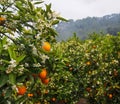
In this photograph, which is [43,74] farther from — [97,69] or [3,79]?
[97,69]

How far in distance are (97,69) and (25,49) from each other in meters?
9.29

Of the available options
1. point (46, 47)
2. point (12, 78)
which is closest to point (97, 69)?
point (46, 47)

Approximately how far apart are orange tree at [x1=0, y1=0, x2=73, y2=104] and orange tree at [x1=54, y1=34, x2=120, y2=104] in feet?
21.6

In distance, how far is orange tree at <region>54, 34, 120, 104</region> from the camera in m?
10.8

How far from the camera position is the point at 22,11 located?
123 inches

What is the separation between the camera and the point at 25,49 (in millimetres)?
2910

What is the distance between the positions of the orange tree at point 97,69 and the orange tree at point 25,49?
259 inches

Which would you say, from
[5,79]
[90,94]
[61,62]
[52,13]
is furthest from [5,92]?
[90,94]

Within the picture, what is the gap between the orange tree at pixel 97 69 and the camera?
35.4ft

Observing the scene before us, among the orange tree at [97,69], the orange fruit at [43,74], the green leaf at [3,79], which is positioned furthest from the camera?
the orange tree at [97,69]

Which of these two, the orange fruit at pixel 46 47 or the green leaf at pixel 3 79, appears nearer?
the green leaf at pixel 3 79

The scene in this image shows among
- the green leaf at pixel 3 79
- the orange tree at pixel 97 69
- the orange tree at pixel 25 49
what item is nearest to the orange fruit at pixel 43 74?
the orange tree at pixel 25 49

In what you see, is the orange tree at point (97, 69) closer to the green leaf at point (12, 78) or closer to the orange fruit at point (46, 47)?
the orange fruit at point (46, 47)

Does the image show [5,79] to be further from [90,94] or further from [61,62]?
[90,94]
